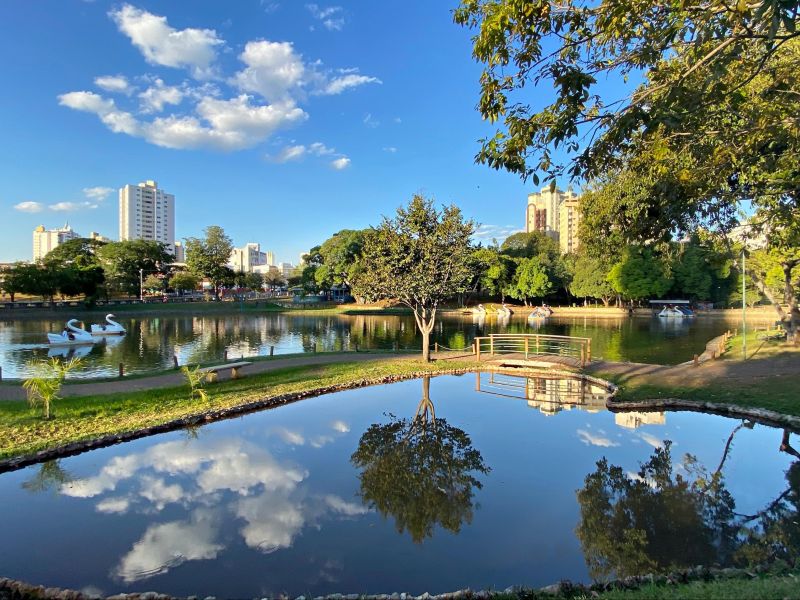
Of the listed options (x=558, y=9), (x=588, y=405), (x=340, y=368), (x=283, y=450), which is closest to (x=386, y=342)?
(x=340, y=368)

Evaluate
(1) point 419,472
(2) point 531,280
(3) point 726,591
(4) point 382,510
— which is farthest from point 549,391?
(2) point 531,280

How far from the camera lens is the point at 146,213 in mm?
158875

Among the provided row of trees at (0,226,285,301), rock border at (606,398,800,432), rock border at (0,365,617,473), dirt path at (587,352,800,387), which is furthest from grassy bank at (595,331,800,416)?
row of trees at (0,226,285,301)

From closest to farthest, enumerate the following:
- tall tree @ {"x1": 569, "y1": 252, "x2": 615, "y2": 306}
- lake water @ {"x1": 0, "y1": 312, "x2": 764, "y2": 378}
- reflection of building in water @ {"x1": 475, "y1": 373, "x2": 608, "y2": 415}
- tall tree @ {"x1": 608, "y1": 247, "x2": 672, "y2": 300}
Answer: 1. reflection of building in water @ {"x1": 475, "y1": 373, "x2": 608, "y2": 415}
2. lake water @ {"x1": 0, "y1": 312, "x2": 764, "y2": 378}
3. tall tree @ {"x1": 608, "y1": 247, "x2": 672, "y2": 300}
4. tall tree @ {"x1": 569, "y1": 252, "x2": 615, "y2": 306}

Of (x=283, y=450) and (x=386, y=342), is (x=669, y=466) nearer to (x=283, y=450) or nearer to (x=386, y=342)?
(x=283, y=450)

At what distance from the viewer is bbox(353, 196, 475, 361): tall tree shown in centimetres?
1775

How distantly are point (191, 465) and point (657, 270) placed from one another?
63.0 m

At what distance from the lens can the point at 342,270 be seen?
69.7 metres

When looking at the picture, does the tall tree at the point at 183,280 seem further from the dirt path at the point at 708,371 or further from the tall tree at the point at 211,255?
the dirt path at the point at 708,371

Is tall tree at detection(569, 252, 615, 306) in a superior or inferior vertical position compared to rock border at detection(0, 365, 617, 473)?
superior

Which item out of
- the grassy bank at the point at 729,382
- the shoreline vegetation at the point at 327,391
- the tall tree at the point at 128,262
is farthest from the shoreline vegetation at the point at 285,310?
the shoreline vegetation at the point at 327,391

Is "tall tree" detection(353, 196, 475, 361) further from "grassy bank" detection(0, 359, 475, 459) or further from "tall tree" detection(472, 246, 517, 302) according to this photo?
"tall tree" detection(472, 246, 517, 302)

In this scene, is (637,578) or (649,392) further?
(649,392)

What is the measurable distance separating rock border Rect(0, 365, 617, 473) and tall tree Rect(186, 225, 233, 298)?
6626 centimetres
